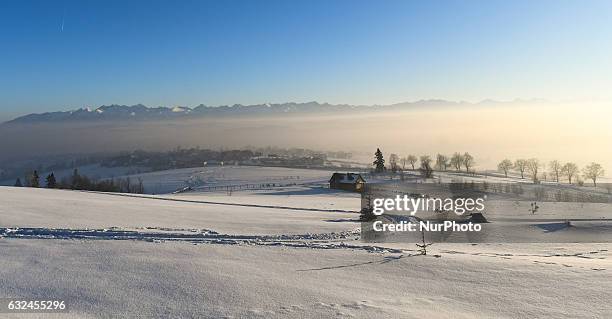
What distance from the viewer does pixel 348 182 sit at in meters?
72.1

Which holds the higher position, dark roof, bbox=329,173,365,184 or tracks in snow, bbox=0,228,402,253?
tracks in snow, bbox=0,228,402,253

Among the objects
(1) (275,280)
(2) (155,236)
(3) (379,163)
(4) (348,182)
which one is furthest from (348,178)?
(1) (275,280)

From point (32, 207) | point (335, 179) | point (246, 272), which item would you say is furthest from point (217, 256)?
point (335, 179)

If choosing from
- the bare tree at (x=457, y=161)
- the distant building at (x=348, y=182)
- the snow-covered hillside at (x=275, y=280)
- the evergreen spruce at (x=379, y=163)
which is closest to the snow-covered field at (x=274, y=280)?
the snow-covered hillside at (x=275, y=280)

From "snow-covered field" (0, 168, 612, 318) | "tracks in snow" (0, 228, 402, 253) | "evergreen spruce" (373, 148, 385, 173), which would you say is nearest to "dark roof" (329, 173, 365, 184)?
"evergreen spruce" (373, 148, 385, 173)

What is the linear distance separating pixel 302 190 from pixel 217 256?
216 feet

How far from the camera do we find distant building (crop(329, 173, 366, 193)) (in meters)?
69.7

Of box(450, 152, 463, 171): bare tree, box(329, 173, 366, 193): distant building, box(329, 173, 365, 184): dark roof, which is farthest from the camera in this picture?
box(450, 152, 463, 171): bare tree

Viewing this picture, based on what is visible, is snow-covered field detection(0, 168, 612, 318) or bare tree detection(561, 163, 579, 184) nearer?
snow-covered field detection(0, 168, 612, 318)

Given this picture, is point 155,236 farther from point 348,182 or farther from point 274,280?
point 348,182

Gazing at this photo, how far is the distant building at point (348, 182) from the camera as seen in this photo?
69.7 metres

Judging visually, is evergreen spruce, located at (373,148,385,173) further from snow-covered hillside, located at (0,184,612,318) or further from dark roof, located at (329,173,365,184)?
snow-covered hillside, located at (0,184,612,318)

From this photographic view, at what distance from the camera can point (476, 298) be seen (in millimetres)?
8039

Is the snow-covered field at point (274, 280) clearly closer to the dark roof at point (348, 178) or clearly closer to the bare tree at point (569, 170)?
the dark roof at point (348, 178)
